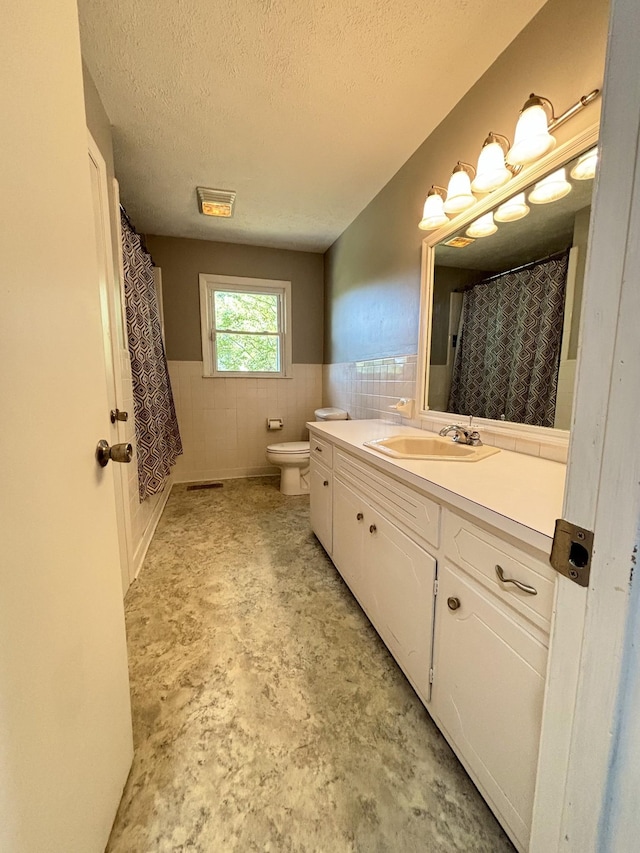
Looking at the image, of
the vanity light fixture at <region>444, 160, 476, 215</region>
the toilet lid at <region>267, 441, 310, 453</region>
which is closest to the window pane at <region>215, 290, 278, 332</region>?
the toilet lid at <region>267, 441, 310, 453</region>

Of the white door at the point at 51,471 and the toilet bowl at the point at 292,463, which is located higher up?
the white door at the point at 51,471

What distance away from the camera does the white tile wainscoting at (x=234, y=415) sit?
3.36m

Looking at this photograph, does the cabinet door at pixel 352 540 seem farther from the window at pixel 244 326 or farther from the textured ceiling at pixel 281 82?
the window at pixel 244 326

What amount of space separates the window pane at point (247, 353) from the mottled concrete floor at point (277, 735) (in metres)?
2.17

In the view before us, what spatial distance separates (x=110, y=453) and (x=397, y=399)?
172cm

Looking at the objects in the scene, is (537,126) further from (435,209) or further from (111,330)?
(111,330)

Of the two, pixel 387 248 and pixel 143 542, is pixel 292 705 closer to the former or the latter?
pixel 143 542

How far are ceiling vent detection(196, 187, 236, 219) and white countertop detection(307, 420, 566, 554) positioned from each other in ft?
6.98

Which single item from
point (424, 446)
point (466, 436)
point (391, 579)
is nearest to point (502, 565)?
point (391, 579)

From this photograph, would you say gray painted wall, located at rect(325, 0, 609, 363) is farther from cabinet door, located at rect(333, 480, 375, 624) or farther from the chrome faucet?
cabinet door, located at rect(333, 480, 375, 624)

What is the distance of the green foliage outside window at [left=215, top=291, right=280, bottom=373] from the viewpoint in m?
3.38

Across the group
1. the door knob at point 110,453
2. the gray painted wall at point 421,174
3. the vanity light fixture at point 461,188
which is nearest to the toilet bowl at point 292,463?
the gray painted wall at point 421,174

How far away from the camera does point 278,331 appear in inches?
139

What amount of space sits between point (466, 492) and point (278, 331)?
3.02 m
